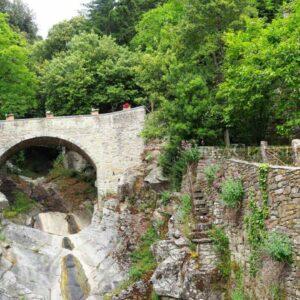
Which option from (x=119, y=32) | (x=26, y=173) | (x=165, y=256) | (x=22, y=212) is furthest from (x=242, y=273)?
(x=119, y=32)

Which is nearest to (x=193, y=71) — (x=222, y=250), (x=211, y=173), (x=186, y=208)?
(x=211, y=173)

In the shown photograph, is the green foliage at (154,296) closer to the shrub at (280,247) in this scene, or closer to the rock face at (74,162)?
the shrub at (280,247)

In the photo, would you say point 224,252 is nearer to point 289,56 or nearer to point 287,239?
point 287,239

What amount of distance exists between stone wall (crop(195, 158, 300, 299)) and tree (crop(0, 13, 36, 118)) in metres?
17.3

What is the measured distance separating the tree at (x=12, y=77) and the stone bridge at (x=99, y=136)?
338 centimetres

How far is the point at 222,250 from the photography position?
Answer: 1244 cm

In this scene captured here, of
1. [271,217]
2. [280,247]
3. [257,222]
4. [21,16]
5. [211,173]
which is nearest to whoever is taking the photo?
[280,247]

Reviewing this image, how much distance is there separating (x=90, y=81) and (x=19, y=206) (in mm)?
8772

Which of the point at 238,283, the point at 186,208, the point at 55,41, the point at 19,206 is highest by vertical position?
the point at 55,41

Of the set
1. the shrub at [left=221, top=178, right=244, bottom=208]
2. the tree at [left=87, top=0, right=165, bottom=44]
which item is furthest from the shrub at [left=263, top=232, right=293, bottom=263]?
the tree at [left=87, top=0, right=165, bottom=44]

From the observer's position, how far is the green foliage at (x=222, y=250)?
39.7 feet

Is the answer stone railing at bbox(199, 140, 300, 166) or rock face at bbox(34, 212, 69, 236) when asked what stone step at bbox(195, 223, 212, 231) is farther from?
rock face at bbox(34, 212, 69, 236)

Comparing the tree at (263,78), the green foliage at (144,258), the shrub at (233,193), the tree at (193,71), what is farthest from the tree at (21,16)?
the shrub at (233,193)

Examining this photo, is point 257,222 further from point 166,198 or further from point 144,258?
point 144,258
